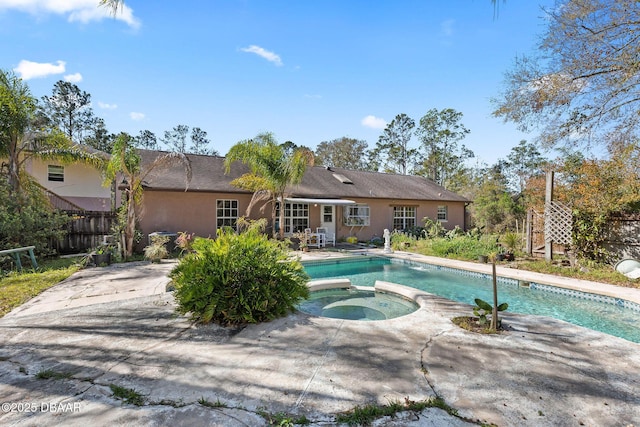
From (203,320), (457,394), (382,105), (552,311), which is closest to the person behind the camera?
(457,394)

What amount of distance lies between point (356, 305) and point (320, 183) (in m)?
13.4

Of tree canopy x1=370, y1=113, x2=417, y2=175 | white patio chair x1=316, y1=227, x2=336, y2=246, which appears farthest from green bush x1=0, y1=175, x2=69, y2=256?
tree canopy x1=370, y1=113, x2=417, y2=175

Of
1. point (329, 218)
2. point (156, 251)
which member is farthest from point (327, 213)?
point (156, 251)

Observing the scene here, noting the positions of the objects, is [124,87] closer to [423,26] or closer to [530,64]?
[423,26]

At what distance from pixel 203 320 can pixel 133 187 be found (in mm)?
8732

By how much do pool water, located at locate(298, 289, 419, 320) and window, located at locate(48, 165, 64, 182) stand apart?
2000 cm

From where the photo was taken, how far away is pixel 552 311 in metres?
6.96

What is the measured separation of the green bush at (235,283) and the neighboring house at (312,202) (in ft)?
34.5

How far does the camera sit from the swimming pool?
6.28 meters

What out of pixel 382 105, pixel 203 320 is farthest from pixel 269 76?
pixel 203 320

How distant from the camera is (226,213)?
1616cm

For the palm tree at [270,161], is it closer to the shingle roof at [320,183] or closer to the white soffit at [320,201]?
the white soffit at [320,201]

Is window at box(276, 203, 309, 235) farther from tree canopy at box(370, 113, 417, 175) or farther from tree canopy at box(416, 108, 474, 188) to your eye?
tree canopy at box(370, 113, 417, 175)

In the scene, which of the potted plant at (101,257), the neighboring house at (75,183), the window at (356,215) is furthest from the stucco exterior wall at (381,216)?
the neighboring house at (75,183)
